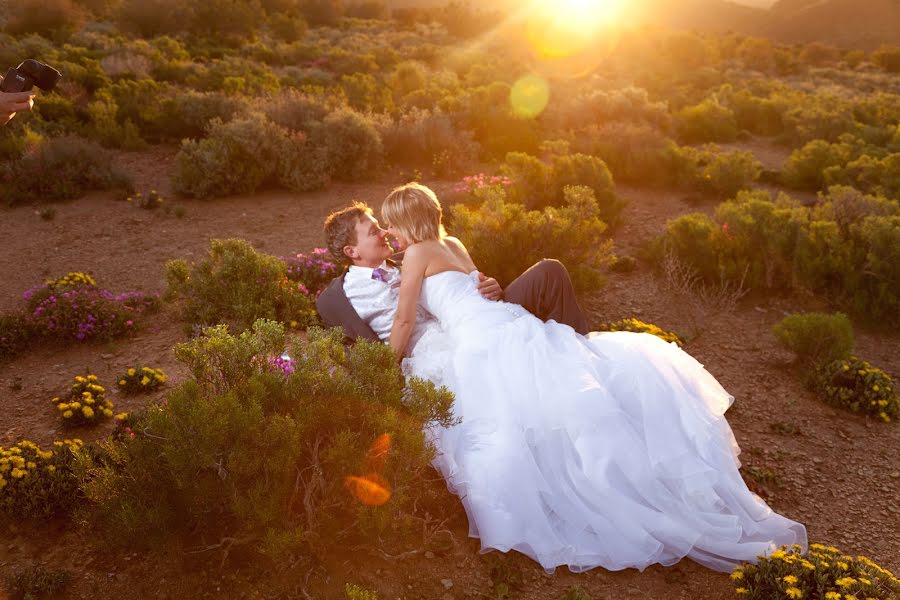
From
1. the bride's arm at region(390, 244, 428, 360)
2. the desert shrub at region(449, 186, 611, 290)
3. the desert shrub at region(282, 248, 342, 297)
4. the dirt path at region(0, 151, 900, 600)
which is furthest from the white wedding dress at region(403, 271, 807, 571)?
the desert shrub at region(282, 248, 342, 297)

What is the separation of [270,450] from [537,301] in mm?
2407

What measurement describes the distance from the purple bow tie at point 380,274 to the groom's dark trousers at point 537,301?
1.00 feet

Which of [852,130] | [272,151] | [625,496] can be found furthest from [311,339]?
[852,130]

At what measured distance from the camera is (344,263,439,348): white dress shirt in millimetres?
4234

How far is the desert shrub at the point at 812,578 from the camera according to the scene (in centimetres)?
267

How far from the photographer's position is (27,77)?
3477 mm

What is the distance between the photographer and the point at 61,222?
312 inches

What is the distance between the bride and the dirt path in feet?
0.77

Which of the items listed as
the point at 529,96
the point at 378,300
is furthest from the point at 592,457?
the point at 529,96

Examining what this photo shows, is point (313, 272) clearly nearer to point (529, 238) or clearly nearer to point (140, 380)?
point (140, 380)

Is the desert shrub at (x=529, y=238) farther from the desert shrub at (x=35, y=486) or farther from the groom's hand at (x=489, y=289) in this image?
the desert shrub at (x=35, y=486)

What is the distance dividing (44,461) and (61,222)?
5688 mm

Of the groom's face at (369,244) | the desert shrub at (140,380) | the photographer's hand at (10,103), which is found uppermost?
the photographer's hand at (10,103)

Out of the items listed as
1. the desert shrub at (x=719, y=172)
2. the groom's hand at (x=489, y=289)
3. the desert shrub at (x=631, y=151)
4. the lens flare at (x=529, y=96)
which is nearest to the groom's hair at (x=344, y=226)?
the groom's hand at (x=489, y=289)
